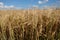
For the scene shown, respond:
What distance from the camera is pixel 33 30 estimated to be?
1.61m

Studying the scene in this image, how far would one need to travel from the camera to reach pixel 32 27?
162 cm

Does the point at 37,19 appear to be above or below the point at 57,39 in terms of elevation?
above

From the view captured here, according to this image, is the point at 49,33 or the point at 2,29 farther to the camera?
the point at 2,29

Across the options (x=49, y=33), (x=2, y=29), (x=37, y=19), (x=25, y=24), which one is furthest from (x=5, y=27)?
(x=49, y=33)

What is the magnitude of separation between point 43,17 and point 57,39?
26cm

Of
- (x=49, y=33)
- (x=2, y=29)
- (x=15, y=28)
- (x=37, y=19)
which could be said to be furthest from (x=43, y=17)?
(x=2, y=29)

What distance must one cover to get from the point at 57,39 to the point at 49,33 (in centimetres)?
10

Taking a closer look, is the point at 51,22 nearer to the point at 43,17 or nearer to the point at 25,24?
the point at 43,17

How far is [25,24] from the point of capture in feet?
5.48

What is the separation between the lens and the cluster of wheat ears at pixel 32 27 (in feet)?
5.26

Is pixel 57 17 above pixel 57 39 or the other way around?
above

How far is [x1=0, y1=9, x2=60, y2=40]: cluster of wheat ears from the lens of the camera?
160cm

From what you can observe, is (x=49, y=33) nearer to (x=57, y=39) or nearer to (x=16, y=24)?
(x=57, y=39)

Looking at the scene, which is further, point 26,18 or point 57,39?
point 26,18
